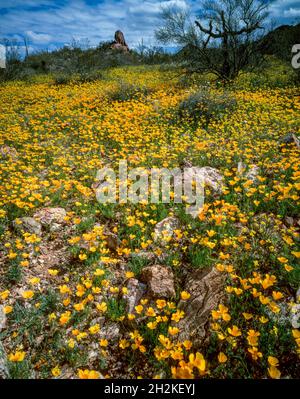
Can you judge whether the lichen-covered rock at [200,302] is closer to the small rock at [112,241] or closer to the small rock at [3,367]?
the small rock at [112,241]

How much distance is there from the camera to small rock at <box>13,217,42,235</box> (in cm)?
467

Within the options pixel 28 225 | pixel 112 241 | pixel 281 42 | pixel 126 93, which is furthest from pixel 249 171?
pixel 281 42

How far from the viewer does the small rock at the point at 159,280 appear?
347cm

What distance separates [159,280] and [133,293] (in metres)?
0.36

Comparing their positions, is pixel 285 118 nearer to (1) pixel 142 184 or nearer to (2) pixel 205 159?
(2) pixel 205 159

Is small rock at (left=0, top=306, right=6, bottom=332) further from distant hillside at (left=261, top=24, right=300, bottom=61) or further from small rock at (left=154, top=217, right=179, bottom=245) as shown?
distant hillside at (left=261, top=24, right=300, bottom=61)

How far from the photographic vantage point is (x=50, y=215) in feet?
16.7

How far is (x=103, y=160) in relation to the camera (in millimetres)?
7469

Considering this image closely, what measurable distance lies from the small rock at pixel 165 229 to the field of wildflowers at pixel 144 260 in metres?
0.10

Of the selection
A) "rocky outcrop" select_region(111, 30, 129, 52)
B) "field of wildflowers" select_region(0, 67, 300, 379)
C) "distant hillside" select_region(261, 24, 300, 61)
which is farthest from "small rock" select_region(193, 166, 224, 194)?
"rocky outcrop" select_region(111, 30, 129, 52)

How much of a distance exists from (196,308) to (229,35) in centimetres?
1626

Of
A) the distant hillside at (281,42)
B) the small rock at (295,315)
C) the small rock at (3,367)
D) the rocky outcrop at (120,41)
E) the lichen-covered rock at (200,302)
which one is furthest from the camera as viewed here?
the rocky outcrop at (120,41)

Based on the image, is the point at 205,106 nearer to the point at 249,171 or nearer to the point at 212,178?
the point at 249,171

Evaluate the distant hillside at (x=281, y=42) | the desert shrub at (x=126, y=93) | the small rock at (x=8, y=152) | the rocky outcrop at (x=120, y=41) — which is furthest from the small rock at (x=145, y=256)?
the rocky outcrop at (x=120, y=41)
